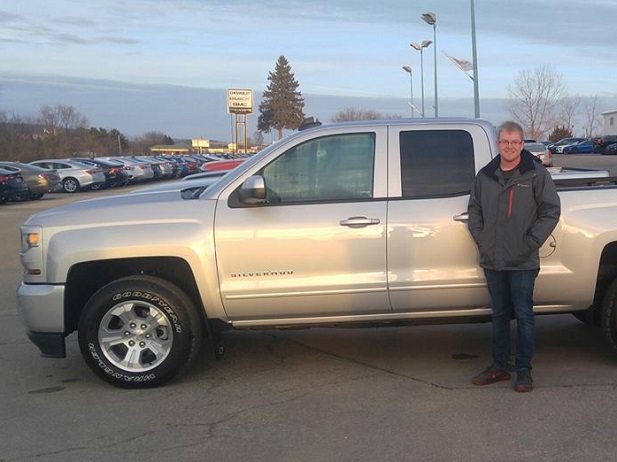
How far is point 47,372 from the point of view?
5.25 metres

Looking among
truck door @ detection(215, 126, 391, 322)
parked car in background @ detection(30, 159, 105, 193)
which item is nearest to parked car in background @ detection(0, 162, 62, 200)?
parked car in background @ detection(30, 159, 105, 193)

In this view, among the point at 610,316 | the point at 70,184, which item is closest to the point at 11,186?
the point at 70,184

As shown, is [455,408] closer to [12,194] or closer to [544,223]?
[544,223]

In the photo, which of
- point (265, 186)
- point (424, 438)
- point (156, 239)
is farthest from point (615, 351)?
point (156, 239)

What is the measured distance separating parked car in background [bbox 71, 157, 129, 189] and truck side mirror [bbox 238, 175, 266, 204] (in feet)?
93.1

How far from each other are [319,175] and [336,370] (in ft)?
5.04

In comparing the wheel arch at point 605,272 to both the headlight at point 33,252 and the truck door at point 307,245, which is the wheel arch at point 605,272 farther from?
the headlight at point 33,252

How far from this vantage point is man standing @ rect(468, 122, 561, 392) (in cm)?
430

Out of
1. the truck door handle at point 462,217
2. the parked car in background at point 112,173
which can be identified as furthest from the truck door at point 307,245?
the parked car in background at point 112,173

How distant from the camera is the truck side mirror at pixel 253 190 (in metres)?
4.51

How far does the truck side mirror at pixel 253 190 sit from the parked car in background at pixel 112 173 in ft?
93.1

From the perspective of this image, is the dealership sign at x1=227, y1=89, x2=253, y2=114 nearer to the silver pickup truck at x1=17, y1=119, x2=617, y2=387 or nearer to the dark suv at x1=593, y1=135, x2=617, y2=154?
the dark suv at x1=593, y1=135, x2=617, y2=154

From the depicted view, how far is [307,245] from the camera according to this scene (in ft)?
15.1

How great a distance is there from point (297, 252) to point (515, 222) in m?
1.50
